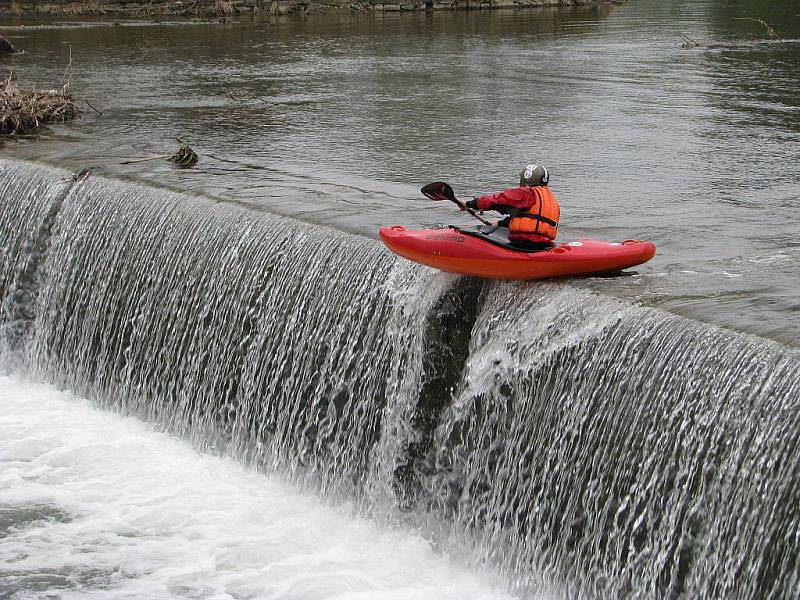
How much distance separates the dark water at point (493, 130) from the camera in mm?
9164

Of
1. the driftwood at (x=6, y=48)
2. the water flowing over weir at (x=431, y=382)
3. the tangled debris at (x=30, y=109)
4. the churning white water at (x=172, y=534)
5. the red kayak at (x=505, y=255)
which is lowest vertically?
the churning white water at (x=172, y=534)

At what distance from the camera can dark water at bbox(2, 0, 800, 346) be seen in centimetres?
916

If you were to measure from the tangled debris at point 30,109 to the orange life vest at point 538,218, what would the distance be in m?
8.51

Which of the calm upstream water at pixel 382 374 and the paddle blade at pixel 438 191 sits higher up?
the paddle blade at pixel 438 191

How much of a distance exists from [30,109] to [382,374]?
7997 millimetres

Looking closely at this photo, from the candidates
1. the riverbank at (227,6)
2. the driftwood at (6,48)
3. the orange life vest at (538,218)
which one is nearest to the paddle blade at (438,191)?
the orange life vest at (538,218)

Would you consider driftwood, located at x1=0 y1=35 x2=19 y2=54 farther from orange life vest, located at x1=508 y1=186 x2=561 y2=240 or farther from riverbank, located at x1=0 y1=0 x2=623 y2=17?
orange life vest, located at x1=508 y1=186 x2=561 y2=240

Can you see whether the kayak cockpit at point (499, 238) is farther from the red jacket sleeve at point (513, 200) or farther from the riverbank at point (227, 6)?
the riverbank at point (227, 6)

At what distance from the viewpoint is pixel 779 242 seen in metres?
8.84

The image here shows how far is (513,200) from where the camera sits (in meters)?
7.35

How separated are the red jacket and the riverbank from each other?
28.2 metres

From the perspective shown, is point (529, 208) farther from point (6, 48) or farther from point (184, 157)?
point (6, 48)

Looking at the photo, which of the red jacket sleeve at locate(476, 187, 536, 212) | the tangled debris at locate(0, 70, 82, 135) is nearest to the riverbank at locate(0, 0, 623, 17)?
the tangled debris at locate(0, 70, 82, 135)

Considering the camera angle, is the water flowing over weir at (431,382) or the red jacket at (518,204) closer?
the water flowing over weir at (431,382)
